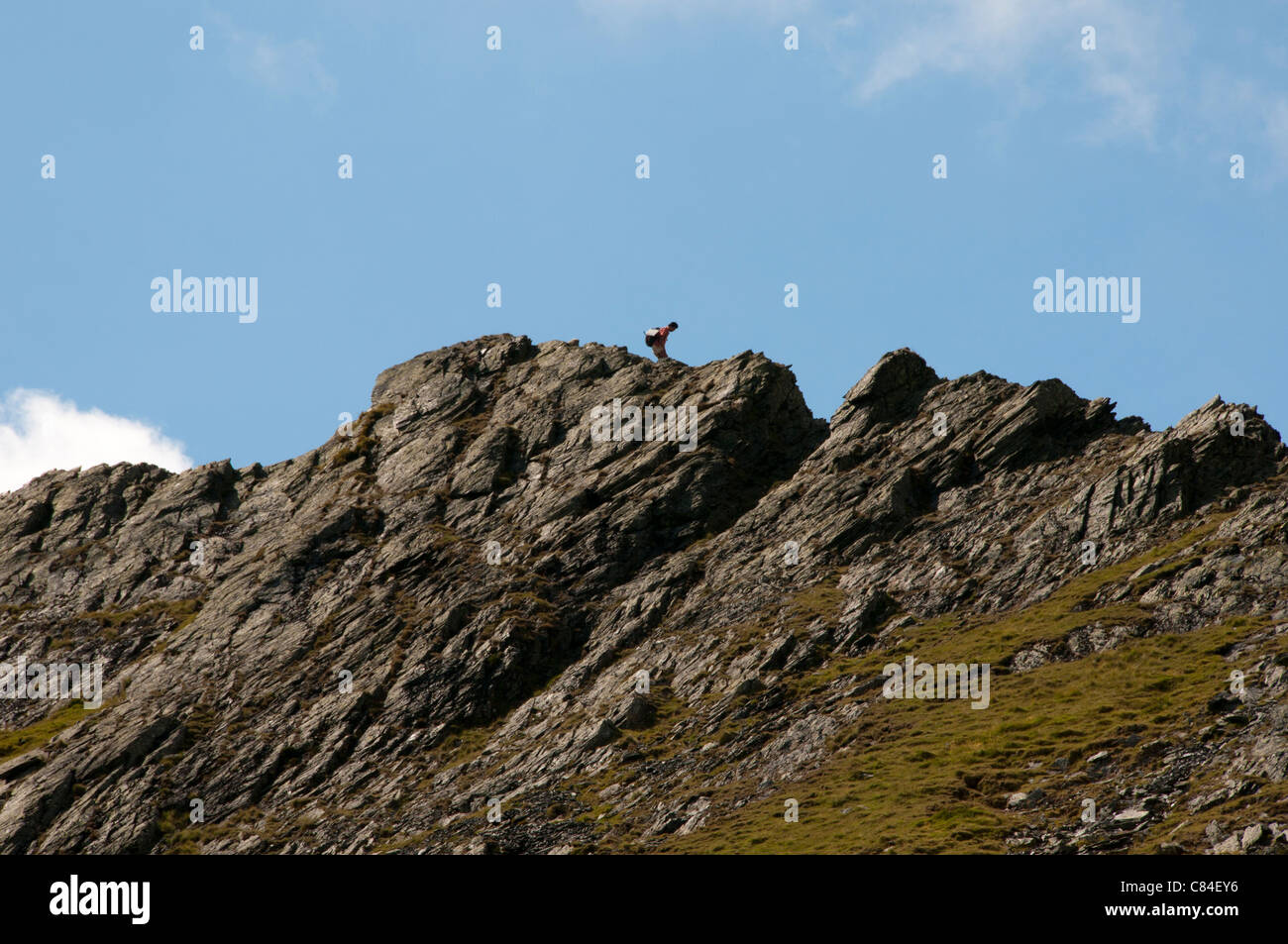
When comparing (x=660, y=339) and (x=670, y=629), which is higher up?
(x=660, y=339)

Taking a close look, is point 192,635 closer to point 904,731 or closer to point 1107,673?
point 904,731

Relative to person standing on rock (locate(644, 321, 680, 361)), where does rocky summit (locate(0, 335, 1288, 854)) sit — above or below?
below

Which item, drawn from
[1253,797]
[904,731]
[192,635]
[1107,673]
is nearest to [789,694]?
[904,731]

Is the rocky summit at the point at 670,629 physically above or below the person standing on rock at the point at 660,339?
below

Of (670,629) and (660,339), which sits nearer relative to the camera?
(670,629)

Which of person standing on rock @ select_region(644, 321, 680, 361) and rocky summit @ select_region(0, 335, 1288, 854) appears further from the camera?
person standing on rock @ select_region(644, 321, 680, 361)

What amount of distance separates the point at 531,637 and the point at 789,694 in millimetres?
19355

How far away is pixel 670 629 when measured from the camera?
238ft

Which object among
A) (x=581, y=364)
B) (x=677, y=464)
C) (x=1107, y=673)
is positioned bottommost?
(x=1107, y=673)

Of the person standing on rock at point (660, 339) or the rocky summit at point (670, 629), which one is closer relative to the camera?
the rocky summit at point (670, 629)

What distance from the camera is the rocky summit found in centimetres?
4941

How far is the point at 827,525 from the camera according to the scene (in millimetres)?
76562

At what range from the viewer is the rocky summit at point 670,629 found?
1945 inches
